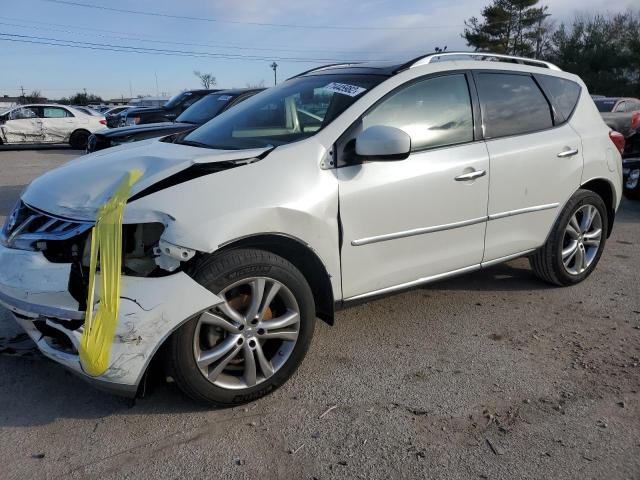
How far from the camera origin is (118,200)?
2.52m

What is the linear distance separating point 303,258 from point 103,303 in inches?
40.4

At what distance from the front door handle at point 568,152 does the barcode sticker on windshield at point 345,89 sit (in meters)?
1.69

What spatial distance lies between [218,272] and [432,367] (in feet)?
4.70

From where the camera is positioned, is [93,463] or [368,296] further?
[368,296]

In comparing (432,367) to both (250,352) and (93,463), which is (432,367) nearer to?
(250,352)

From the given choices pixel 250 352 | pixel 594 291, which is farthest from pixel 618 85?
pixel 250 352

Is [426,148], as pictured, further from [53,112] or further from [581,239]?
[53,112]

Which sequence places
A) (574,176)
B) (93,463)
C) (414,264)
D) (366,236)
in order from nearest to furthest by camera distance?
1. (93,463)
2. (366,236)
3. (414,264)
4. (574,176)

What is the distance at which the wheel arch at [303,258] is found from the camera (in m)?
2.67

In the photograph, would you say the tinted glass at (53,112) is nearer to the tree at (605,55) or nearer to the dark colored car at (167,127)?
the dark colored car at (167,127)

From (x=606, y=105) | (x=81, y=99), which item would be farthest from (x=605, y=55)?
(x=81, y=99)

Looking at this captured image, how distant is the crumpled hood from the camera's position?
265 cm

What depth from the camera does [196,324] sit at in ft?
8.31

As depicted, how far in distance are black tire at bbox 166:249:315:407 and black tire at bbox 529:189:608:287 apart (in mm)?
2226
